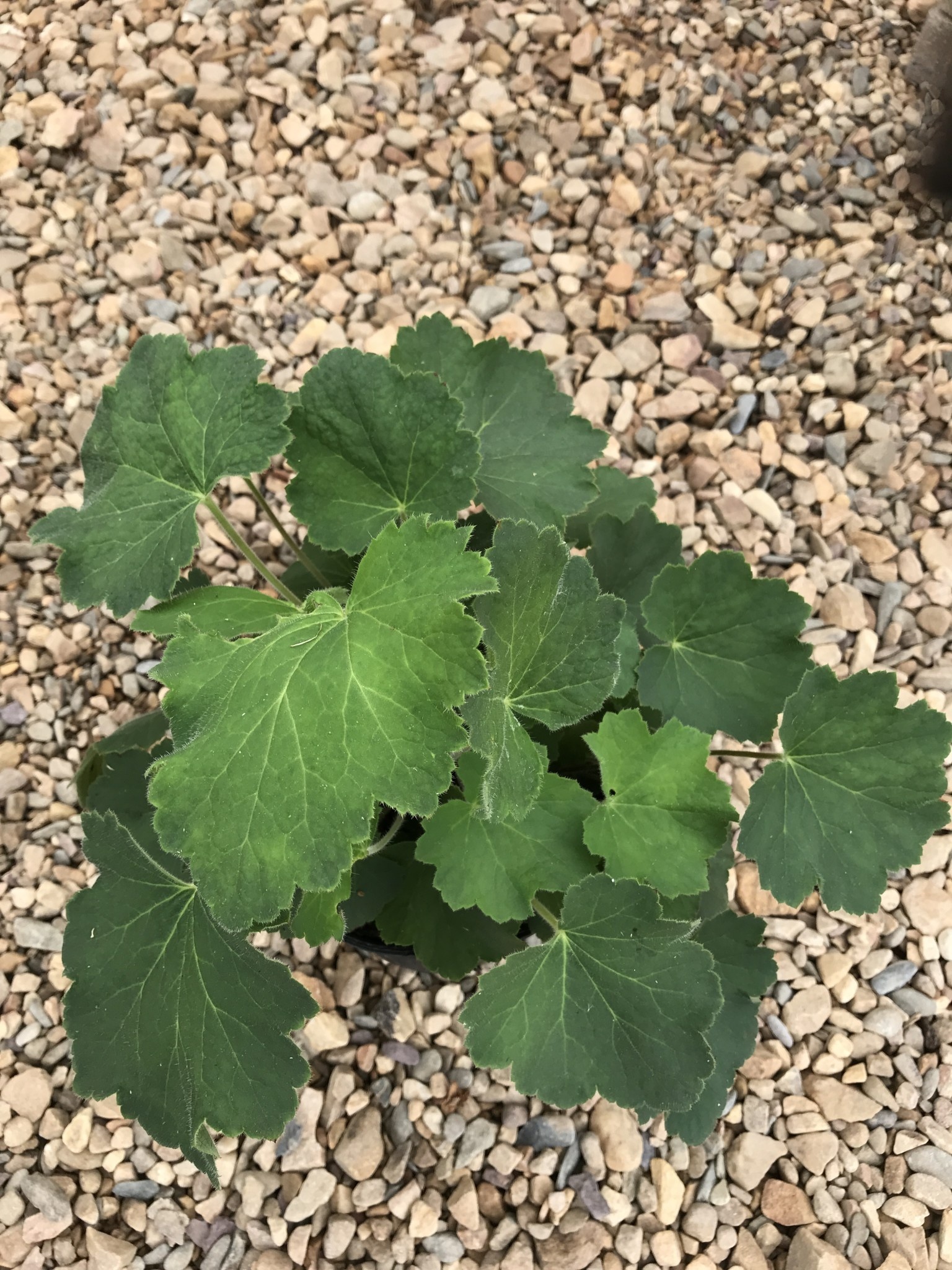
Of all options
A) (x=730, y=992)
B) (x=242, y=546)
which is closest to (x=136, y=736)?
(x=242, y=546)

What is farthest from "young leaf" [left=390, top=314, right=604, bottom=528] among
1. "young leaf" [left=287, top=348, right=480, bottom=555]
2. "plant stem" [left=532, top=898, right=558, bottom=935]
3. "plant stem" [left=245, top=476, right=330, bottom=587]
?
"plant stem" [left=532, top=898, right=558, bottom=935]

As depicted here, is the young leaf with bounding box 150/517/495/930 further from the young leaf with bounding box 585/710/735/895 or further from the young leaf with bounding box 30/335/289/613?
the young leaf with bounding box 585/710/735/895

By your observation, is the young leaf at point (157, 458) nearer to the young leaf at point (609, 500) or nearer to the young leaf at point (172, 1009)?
the young leaf at point (172, 1009)

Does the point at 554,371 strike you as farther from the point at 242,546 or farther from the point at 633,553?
the point at 242,546

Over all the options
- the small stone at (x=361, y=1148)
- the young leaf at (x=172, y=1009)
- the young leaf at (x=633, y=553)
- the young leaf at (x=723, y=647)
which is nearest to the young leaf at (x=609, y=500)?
the young leaf at (x=633, y=553)

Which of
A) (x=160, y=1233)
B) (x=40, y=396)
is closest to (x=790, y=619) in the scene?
(x=160, y=1233)

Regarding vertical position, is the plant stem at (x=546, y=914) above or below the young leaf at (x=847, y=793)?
below

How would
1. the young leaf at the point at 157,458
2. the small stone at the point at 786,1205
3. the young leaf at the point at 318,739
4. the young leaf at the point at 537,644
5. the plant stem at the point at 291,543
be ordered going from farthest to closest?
1. the small stone at the point at 786,1205
2. the plant stem at the point at 291,543
3. the young leaf at the point at 157,458
4. the young leaf at the point at 537,644
5. the young leaf at the point at 318,739
